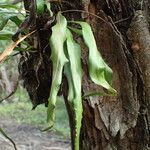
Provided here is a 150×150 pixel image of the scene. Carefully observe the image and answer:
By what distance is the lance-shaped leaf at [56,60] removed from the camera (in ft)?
3.03

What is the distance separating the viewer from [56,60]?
989 millimetres

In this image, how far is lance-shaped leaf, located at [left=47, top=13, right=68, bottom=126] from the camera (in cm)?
92

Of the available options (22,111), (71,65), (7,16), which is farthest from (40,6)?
(22,111)

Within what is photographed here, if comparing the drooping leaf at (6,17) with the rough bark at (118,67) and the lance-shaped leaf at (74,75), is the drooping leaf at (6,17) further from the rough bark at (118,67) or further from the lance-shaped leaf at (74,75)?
the lance-shaped leaf at (74,75)

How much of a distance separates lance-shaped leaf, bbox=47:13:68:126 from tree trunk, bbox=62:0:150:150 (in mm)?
193

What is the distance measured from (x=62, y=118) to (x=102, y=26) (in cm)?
536

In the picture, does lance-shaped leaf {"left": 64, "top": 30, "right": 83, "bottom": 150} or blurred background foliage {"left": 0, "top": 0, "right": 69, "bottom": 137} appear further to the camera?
blurred background foliage {"left": 0, "top": 0, "right": 69, "bottom": 137}

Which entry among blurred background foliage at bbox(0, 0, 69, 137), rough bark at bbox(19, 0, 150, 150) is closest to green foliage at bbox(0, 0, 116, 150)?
rough bark at bbox(19, 0, 150, 150)

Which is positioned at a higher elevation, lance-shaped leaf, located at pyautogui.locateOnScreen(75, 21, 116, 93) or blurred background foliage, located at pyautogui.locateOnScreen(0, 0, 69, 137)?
lance-shaped leaf, located at pyautogui.locateOnScreen(75, 21, 116, 93)

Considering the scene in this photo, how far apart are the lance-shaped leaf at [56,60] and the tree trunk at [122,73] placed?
19cm

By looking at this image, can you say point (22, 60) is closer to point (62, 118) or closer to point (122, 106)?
point (122, 106)

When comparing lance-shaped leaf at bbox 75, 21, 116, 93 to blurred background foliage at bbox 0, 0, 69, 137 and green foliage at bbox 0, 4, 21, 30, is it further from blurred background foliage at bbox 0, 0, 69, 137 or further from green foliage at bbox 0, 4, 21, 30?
blurred background foliage at bbox 0, 0, 69, 137

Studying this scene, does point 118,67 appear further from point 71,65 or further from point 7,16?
point 7,16

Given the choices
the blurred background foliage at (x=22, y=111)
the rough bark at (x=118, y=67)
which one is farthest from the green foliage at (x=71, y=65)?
the blurred background foliage at (x=22, y=111)
